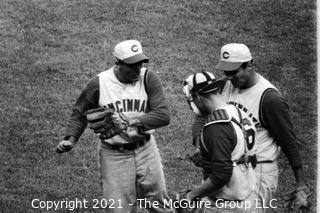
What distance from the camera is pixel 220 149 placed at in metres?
5.30

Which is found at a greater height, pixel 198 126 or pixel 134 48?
pixel 134 48

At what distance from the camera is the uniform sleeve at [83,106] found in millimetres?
6742

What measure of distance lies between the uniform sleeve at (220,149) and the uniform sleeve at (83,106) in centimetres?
168

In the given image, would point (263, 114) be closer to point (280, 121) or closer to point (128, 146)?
point (280, 121)

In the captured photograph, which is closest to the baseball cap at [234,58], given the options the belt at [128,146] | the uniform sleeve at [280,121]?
the uniform sleeve at [280,121]

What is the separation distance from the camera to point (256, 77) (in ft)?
20.3

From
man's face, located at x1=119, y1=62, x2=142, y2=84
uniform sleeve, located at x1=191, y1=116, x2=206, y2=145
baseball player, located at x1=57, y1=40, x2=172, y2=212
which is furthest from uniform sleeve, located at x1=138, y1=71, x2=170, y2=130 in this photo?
uniform sleeve, located at x1=191, y1=116, x2=206, y2=145

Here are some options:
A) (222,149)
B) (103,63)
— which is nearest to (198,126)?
(222,149)

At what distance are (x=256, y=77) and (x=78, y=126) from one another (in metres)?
1.81

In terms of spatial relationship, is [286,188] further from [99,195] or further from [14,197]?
[14,197]

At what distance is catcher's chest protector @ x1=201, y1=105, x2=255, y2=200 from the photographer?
5.41m

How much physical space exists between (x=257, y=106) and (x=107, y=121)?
1.36m

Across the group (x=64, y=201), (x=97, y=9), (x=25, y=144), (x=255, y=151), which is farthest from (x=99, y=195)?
(x=97, y=9)

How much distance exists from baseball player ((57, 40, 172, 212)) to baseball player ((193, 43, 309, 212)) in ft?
2.73
